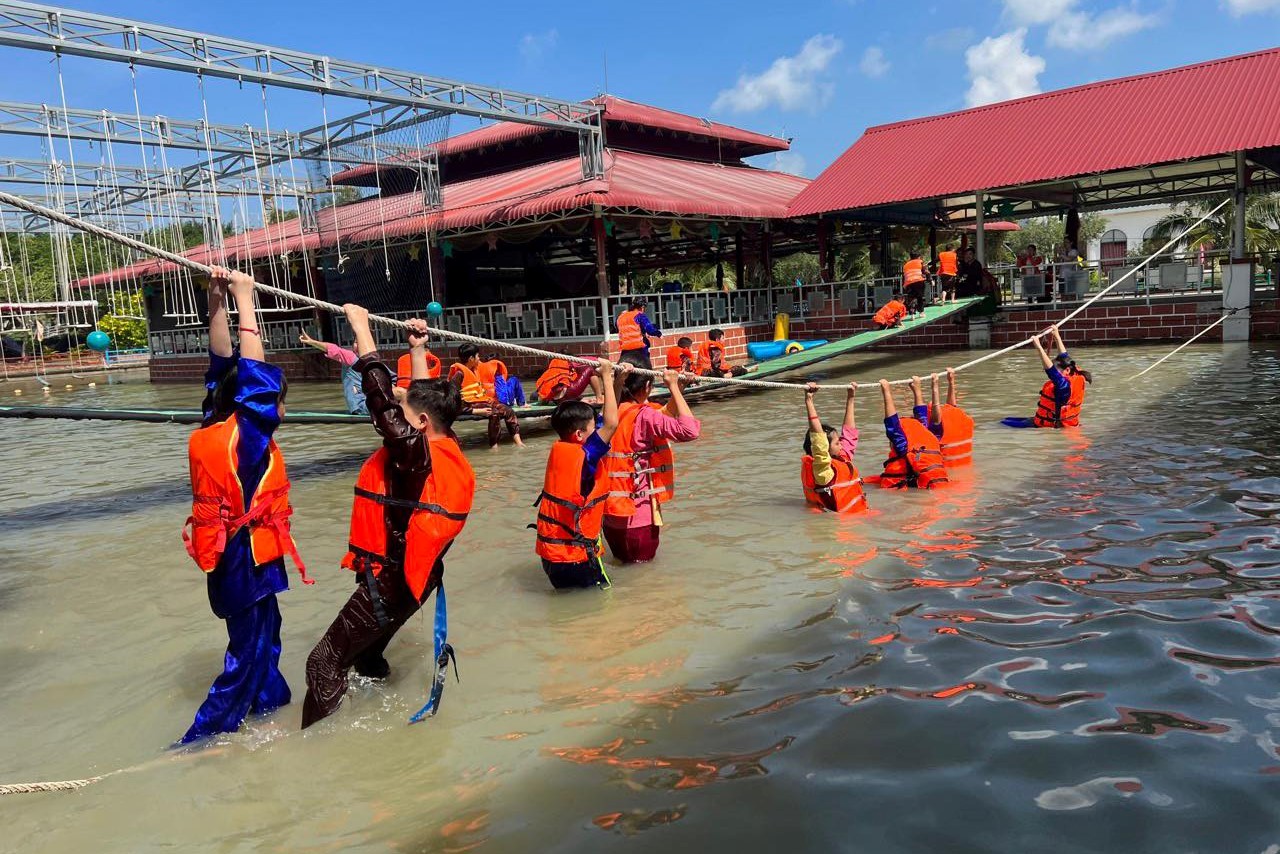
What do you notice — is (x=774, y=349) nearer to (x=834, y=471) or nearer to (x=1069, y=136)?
(x=1069, y=136)

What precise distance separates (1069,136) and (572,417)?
19574 mm

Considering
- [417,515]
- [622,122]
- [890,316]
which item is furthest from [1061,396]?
[622,122]

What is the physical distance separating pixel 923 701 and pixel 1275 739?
125 centimetres

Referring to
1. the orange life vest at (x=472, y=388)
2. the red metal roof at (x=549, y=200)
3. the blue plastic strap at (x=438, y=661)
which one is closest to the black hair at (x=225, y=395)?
the blue plastic strap at (x=438, y=661)

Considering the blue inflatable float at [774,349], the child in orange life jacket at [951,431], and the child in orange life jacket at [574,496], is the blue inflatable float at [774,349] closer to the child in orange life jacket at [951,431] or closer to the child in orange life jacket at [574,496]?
the child in orange life jacket at [951,431]

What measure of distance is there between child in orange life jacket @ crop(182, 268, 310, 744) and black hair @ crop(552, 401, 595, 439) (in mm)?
1808

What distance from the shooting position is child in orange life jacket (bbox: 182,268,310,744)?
358 cm

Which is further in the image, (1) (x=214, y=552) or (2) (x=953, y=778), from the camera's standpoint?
(1) (x=214, y=552)

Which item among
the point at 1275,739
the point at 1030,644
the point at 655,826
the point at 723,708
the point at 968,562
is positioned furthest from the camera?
the point at 968,562

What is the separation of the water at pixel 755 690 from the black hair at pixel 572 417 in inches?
42.9

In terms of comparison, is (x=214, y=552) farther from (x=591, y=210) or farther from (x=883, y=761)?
(x=591, y=210)

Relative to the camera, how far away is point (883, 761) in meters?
3.35

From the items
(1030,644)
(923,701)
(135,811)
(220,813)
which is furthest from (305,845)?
(1030,644)

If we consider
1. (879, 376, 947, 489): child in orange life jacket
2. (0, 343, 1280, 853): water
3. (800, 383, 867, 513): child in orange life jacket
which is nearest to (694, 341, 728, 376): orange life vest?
(879, 376, 947, 489): child in orange life jacket
